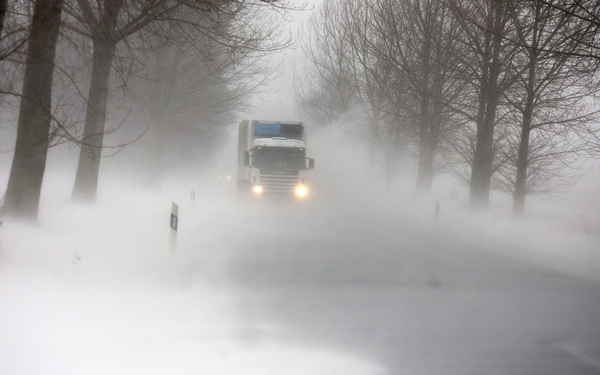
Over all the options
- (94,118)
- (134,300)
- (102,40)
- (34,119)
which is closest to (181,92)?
(94,118)

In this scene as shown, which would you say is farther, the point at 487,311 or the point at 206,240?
the point at 206,240

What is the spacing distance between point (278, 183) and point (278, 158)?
107 centimetres

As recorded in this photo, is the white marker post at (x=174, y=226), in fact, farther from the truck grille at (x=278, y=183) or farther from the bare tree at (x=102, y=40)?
the truck grille at (x=278, y=183)

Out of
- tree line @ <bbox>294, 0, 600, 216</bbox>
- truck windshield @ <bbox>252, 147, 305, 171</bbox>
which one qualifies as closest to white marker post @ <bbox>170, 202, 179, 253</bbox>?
tree line @ <bbox>294, 0, 600, 216</bbox>

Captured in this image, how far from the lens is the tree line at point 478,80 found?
52.2ft

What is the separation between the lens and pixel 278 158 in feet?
91.6

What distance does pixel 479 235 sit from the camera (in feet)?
63.1

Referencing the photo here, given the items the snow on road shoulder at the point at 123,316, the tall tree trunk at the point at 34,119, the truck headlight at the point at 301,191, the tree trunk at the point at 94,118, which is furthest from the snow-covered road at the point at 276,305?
the truck headlight at the point at 301,191

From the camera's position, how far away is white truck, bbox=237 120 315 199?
1094 inches

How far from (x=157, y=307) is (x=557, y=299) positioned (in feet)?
18.9

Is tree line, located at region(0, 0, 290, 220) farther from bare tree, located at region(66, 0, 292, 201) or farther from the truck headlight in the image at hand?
the truck headlight

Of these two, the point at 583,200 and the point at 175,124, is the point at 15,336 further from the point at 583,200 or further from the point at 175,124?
the point at 583,200

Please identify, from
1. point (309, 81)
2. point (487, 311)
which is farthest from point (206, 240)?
point (309, 81)

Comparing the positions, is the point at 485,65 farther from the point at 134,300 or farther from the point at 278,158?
the point at 134,300
